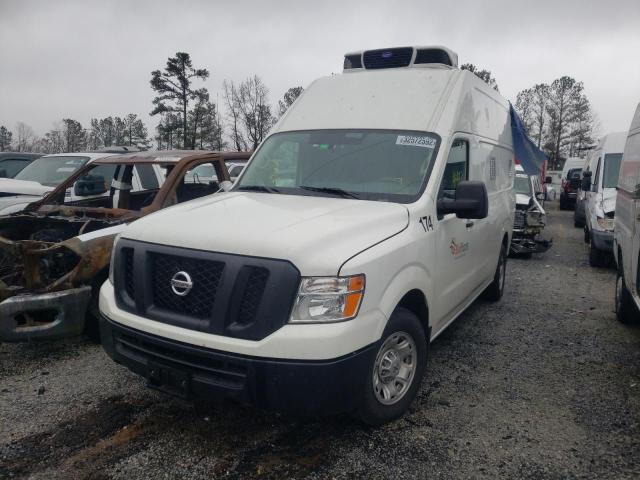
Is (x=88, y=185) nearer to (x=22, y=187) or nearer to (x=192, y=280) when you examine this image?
(x=22, y=187)

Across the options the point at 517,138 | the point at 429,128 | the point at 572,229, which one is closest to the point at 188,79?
the point at 572,229

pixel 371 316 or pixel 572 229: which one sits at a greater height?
pixel 371 316

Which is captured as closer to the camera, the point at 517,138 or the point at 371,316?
the point at 371,316

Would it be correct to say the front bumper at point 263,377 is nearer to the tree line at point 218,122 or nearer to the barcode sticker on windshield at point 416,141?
the barcode sticker on windshield at point 416,141

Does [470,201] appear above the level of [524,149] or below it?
below

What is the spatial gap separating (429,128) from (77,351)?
380 cm

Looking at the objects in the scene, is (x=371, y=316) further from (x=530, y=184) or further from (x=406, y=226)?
(x=530, y=184)

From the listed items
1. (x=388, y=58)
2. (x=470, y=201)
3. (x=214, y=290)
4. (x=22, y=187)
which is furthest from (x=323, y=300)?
(x=22, y=187)

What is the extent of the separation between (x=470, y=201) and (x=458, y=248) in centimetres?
84

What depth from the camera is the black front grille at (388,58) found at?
5160 mm

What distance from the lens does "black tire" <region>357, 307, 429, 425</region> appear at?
9.81ft

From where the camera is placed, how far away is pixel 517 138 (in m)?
7.62

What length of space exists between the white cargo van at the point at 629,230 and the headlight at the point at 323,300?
3110 millimetres

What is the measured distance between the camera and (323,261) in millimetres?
2719
